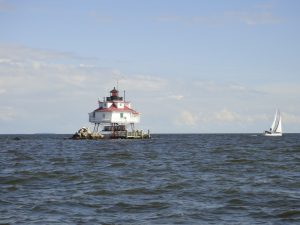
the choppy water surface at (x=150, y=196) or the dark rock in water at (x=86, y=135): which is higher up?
the dark rock in water at (x=86, y=135)

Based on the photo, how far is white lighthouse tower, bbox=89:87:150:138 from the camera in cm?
10450

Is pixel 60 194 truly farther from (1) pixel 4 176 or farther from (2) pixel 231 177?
(2) pixel 231 177

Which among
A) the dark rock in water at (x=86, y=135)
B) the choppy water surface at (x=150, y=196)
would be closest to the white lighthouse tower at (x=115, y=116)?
the dark rock in water at (x=86, y=135)

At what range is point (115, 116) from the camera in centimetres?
10438

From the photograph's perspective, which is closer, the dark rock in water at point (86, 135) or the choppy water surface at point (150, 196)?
the choppy water surface at point (150, 196)

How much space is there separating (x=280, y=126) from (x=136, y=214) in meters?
Answer: 162

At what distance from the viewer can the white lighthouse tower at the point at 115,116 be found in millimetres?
104500

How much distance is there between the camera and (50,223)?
18.2 meters

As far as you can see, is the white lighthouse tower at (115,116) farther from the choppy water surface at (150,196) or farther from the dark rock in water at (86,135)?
the choppy water surface at (150,196)

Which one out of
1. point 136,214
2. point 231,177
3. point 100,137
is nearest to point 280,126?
point 100,137

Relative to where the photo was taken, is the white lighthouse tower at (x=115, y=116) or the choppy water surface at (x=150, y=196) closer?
the choppy water surface at (x=150, y=196)

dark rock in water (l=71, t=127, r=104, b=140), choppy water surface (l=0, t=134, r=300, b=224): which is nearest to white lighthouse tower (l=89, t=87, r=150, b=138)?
dark rock in water (l=71, t=127, r=104, b=140)

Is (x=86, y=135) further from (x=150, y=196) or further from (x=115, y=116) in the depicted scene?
(x=150, y=196)

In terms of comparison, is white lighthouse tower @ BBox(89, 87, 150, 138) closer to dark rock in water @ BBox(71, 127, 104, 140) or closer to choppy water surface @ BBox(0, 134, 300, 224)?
dark rock in water @ BBox(71, 127, 104, 140)
